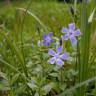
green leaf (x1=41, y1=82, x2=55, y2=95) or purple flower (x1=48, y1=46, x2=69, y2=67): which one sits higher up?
purple flower (x1=48, y1=46, x2=69, y2=67)

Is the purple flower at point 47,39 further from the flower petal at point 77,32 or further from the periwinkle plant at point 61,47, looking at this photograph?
the flower petal at point 77,32

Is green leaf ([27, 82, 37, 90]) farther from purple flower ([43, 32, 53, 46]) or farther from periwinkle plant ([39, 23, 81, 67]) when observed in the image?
purple flower ([43, 32, 53, 46])

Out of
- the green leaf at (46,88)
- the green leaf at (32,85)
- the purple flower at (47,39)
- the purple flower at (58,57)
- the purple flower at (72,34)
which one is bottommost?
the green leaf at (46,88)

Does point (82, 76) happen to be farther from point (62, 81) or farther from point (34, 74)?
point (34, 74)

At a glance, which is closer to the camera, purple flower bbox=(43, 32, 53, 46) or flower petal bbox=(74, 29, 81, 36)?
flower petal bbox=(74, 29, 81, 36)

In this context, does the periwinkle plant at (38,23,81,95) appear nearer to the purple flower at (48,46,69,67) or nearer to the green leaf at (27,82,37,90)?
the purple flower at (48,46,69,67)

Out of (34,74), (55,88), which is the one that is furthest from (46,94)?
(34,74)

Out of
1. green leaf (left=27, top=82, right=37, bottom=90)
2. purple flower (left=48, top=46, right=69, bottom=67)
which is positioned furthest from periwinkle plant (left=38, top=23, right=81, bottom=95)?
green leaf (left=27, top=82, right=37, bottom=90)

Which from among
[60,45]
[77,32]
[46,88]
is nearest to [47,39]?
→ [60,45]

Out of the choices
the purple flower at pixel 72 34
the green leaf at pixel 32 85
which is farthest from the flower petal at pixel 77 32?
the green leaf at pixel 32 85

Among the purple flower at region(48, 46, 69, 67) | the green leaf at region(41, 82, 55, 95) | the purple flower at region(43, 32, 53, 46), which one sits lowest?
the green leaf at region(41, 82, 55, 95)

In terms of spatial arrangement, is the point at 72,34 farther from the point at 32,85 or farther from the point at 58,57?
the point at 32,85
